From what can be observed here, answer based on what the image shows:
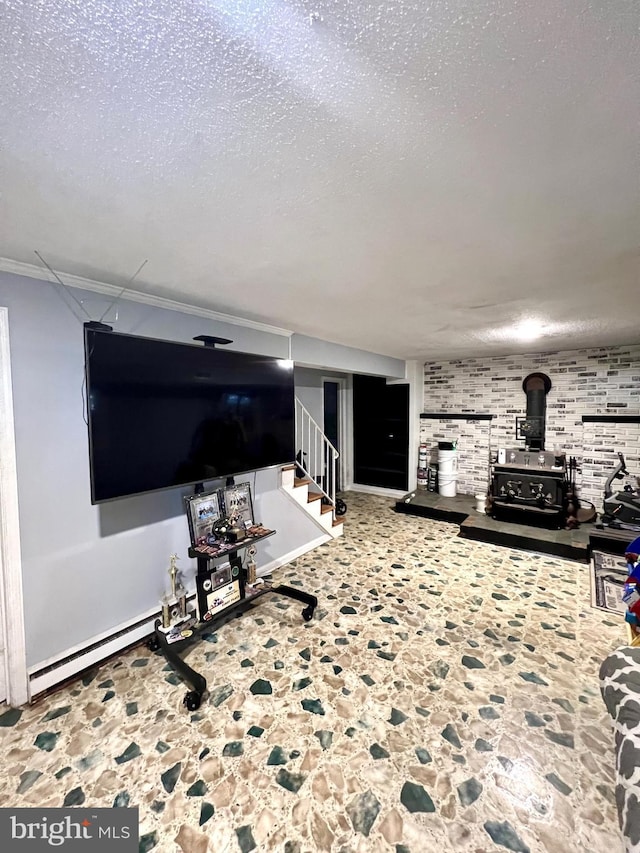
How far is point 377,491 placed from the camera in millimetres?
6465

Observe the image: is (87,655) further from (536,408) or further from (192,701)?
(536,408)

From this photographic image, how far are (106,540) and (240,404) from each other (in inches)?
49.9

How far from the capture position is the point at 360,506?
572 centimetres

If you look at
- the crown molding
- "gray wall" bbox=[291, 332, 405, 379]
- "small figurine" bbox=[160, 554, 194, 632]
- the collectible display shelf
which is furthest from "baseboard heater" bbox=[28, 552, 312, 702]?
"gray wall" bbox=[291, 332, 405, 379]

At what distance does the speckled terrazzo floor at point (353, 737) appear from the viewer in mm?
1392

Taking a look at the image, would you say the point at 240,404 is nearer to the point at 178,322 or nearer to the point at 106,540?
the point at 178,322

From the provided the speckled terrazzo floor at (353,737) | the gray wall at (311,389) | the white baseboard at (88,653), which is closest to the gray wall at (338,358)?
the gray wall at (311,389)

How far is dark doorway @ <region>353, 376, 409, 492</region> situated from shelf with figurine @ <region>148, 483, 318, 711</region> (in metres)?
3.79

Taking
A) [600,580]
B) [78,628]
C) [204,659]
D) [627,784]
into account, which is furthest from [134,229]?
[600,580]

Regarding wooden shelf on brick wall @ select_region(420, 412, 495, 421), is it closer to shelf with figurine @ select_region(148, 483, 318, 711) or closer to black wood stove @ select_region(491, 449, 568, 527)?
black wood stove @ select_region(491, 449, 568, 527)

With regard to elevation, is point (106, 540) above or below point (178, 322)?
below

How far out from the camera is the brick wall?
474 cm

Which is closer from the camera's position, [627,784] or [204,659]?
[627,784]

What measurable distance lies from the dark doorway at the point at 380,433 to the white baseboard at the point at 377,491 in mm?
70
